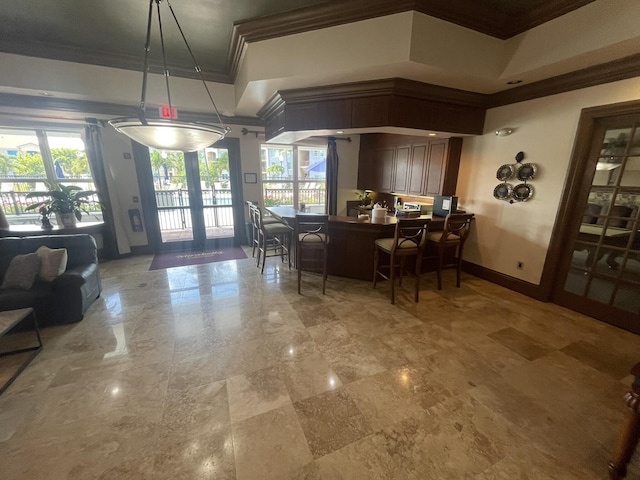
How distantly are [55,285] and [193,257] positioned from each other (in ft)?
7.21

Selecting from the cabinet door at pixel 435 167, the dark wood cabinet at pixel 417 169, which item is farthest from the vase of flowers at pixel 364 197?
the cabinet door at pixel 435 167

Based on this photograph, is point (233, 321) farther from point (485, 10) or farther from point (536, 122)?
point (536, 122)

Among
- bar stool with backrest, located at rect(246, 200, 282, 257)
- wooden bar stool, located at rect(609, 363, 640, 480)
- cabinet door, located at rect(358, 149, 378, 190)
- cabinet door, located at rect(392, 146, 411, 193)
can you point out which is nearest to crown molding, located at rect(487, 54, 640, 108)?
cabinet door, located at rect(392, 146, 411, 193)

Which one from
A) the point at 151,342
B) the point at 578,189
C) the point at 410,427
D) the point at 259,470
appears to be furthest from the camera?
the point at 578,189

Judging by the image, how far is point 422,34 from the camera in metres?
2.44

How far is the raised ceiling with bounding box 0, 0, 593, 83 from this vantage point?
2424 mm

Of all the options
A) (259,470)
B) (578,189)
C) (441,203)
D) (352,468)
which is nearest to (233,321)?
(259,470)

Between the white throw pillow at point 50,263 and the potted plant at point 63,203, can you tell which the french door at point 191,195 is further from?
the white throw pillow at point 50,263

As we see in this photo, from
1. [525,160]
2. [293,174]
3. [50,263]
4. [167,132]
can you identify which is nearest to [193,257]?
[50,263]

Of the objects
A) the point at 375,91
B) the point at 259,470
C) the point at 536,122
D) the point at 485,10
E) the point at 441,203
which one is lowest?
the point at 259,470

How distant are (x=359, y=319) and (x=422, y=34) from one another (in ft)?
9.85

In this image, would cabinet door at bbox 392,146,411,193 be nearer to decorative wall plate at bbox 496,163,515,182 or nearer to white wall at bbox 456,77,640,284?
white wall at bbox 456,77,640,284

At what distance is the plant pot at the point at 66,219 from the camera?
3.91 metres

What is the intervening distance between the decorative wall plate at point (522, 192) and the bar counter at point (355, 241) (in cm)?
97
